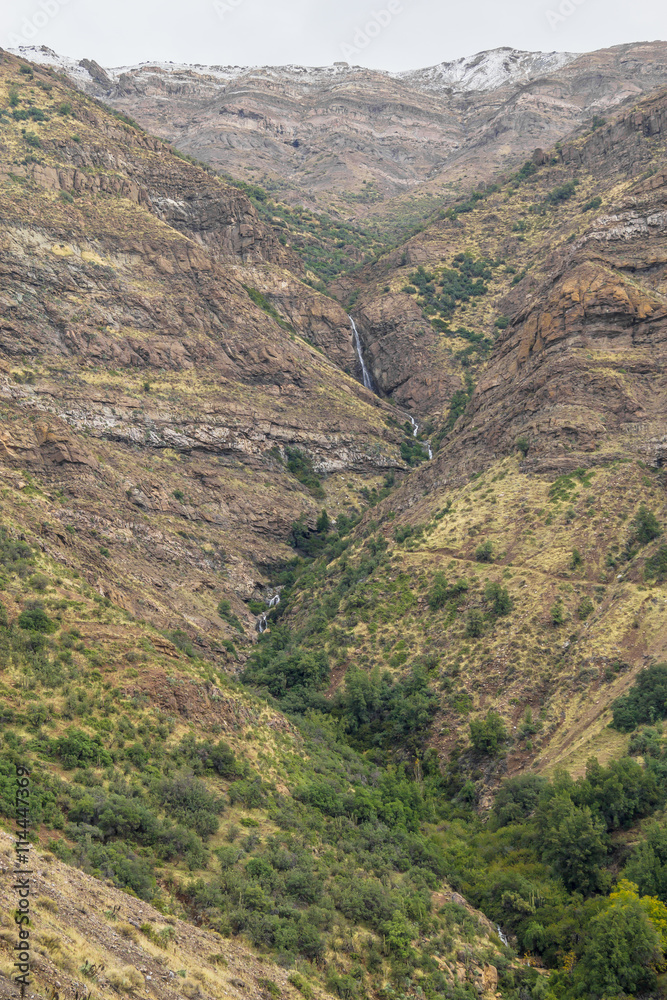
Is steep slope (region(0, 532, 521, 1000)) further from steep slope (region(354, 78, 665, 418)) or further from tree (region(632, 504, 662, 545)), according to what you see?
steep slope (region(354, 78, 665, 418))

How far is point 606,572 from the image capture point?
44.6m

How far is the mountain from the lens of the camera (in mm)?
23281

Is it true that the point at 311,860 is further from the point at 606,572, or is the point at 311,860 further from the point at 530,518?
the point at 530,518

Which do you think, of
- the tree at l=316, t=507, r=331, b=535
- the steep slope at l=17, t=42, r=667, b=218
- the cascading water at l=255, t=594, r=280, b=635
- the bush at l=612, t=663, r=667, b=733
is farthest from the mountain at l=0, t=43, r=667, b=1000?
the steep slope at l=17, t=42, r=667, b=218

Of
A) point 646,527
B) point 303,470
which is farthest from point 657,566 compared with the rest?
point 303,470

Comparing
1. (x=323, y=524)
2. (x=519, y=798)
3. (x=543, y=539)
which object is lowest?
(x=519, y=798)

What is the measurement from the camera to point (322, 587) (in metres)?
57.9

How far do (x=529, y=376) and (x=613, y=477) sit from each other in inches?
542

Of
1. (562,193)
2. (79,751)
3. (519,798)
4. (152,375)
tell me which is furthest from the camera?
(562,193)

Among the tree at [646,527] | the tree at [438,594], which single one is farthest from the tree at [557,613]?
the tree at [438,594]

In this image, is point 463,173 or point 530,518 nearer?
point 530,518

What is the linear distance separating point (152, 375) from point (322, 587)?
25800 mm

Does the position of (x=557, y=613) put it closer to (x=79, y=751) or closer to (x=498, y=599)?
(x=498, y=599)

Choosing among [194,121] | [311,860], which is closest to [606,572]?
[311,860]
